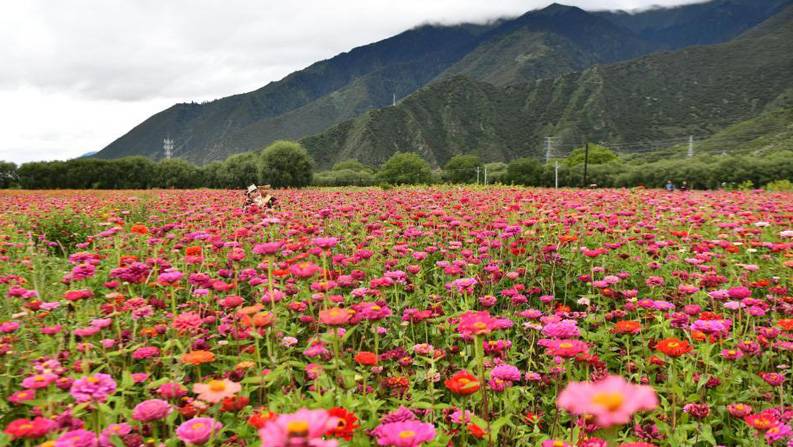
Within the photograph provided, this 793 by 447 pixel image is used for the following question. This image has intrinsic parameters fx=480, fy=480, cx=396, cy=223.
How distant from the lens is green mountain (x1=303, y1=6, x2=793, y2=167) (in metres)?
125

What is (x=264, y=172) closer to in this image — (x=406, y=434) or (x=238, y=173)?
(x=238, y=173)

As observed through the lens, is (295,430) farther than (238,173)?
No

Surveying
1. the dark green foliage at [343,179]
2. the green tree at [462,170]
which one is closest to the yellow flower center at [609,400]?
the dark green foliage at [343,179]

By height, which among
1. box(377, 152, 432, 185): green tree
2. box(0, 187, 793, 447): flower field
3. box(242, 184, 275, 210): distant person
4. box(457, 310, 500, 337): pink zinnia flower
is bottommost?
box(0, 187, 793, 447): flower field

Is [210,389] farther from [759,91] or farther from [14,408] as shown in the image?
[759,91]

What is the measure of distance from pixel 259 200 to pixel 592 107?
145082 mm

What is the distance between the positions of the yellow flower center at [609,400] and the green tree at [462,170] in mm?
85442

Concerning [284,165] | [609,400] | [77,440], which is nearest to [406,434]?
[609,400]

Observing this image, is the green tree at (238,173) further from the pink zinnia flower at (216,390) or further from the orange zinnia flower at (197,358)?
the pink zinnia flower at (216,390)

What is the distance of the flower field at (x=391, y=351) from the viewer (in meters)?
1.68

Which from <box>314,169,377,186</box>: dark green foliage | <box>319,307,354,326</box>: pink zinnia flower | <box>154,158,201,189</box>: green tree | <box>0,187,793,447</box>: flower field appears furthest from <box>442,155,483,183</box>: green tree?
<box>319,307,354,326</box>: pink zinnia flower

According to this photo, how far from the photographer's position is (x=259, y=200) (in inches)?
345

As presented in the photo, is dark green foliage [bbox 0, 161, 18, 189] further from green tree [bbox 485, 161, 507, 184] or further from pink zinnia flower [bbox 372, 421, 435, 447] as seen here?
pink zinnia flower [bbox 372, 421, 435, 447]

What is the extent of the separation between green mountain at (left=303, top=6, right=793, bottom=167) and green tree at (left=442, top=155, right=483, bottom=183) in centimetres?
3723
